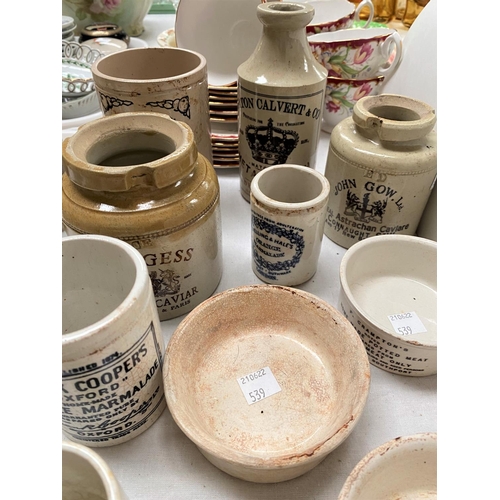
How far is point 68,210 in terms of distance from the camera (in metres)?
0.64

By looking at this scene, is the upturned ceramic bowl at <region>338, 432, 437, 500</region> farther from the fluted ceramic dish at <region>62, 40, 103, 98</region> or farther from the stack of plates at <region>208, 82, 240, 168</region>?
the fluted ceramic dish at <region>62, 40, 103, 98</region>

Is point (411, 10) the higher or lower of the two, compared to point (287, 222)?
higher

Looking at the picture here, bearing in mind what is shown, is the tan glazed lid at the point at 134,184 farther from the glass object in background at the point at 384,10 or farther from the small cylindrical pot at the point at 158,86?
the glass object in background at the point at 384,10

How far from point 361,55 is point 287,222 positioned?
22.9 inches

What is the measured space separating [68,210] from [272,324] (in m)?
0.37

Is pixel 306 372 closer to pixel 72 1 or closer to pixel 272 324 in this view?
pixel 272 324

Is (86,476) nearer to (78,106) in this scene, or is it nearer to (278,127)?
(278,127)

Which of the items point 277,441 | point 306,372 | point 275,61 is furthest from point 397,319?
point 275,61

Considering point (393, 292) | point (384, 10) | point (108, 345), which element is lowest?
point (393, 292)

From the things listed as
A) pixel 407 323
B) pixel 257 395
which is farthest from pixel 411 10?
pixel 257 395

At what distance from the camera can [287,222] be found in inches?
29.2

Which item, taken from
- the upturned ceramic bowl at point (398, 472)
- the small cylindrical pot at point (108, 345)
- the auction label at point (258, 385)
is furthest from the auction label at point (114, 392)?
the upturned ceramic bowl at point (398, 472)

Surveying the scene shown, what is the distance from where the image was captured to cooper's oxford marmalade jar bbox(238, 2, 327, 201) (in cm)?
83

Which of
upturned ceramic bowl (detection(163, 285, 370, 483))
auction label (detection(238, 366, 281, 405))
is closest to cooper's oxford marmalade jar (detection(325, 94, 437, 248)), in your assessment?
upturned ceramic bowl (detection(163, 285, 370, 483))
